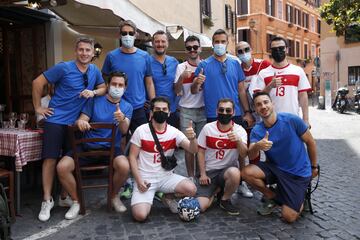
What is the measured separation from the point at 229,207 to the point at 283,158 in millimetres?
839

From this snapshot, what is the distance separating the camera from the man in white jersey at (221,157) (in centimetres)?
472

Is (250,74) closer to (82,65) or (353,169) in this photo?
(82,65)

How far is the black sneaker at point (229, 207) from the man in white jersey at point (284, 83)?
1.23 metres

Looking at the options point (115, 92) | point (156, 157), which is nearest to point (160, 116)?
point (156, 157)

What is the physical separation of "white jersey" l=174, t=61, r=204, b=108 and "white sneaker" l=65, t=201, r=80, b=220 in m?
1.90

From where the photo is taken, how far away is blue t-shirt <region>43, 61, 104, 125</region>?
4.69 meters

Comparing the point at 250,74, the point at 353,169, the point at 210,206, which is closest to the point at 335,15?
the point at 353,169

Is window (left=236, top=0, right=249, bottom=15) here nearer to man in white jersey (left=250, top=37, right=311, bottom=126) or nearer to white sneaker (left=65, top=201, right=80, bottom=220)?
man in white jersey (left=250, top=37, right=311, bottom=126)

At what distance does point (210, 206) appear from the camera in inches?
197

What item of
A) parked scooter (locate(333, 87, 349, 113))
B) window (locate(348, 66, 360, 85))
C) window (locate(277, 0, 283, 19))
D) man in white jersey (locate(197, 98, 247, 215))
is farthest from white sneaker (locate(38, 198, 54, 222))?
window (locate(277, 0, 283, 19))

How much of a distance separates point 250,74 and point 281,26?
33904 mm

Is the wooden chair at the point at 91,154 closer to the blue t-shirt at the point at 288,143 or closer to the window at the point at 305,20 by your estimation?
the blue t-shirt at the point at 288,143

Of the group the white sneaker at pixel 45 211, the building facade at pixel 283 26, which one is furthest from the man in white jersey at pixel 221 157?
the building facade at pixel 283 26

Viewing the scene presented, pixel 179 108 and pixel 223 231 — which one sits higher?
pixel 179 108
